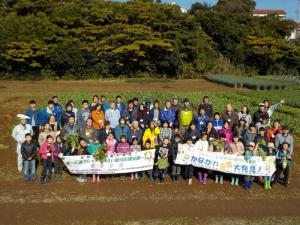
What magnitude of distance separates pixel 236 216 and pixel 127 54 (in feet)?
119

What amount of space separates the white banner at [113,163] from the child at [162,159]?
156mm

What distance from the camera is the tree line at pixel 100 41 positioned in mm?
40438

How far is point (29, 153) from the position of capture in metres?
9.49

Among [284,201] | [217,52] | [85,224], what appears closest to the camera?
[85,224]

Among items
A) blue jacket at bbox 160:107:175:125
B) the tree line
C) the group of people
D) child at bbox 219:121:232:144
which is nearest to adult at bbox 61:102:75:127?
the group of people

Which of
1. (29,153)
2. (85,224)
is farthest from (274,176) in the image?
(29,153)

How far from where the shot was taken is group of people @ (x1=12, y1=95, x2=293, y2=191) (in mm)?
9617

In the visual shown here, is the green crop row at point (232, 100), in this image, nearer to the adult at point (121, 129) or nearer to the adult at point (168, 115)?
the adult at point (168, 115)

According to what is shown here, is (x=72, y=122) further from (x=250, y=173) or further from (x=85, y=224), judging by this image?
(x=250, y=173)

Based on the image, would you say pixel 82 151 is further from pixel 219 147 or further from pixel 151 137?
pixel 219 147

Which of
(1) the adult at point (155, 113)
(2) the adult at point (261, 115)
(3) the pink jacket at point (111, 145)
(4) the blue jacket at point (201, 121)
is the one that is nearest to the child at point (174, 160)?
(4) the blue jacket at point (201, 121)

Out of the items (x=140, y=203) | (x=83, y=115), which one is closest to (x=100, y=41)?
(x=83, y=115)

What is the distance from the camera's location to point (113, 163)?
31.6 feet

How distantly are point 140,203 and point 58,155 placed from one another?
8.58 feet
